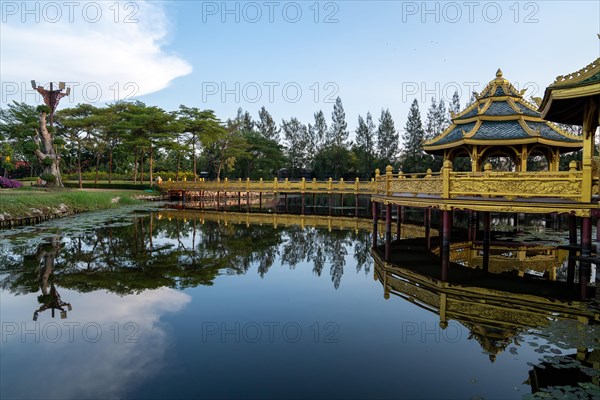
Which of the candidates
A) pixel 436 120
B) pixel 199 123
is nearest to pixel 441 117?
pixel 436 120

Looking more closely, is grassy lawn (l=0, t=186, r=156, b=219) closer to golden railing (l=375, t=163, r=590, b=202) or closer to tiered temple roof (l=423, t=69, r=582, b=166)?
golden railing (l=375, t=163, r=590, b=202)

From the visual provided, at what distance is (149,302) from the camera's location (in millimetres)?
8094

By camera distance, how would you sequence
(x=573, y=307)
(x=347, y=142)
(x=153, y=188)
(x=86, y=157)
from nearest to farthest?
(x=573, y=307) → (x=153, y=188) → (x=86, y=157) → (x=347, y=142)

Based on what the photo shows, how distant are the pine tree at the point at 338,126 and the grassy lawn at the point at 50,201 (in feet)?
126

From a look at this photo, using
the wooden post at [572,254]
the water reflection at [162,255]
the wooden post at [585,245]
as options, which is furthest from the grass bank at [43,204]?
the wooden post at [572,254]

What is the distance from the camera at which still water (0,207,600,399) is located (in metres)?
4.95

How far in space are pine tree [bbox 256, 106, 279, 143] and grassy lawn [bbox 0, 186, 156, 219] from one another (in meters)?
38.0

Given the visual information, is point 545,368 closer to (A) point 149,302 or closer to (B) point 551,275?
(B) point 551,275

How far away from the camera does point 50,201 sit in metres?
21.1

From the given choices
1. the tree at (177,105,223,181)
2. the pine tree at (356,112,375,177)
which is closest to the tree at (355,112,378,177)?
the pine tree at (356,112,375,177)

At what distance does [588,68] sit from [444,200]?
173 inches

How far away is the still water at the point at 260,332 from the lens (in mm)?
4953

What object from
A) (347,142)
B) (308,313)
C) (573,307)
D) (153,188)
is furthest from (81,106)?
(573,307)

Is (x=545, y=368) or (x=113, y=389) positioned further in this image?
(x=545, y=368)
